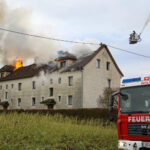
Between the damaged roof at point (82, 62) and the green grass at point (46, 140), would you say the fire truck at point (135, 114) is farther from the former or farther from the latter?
the damaged roof at point (82, 62)

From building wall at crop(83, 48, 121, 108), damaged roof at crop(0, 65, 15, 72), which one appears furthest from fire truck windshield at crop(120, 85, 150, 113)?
damaged roof at crop(0, 65, 15, 72)

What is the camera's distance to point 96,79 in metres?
38.6

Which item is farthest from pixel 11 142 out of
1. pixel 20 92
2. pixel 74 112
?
pixel 20 92

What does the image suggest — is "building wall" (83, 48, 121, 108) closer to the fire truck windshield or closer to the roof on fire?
the roof on fire

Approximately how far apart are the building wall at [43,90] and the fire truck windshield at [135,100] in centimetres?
2643

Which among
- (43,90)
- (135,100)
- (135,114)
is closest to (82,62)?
(43,90)

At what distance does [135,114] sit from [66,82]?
2970 cm

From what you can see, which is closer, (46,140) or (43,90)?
(46,140)

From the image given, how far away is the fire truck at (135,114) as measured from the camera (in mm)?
8883

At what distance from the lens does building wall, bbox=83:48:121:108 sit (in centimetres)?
3672

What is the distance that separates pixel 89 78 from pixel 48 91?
7701 mm

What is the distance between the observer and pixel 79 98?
36406 mm

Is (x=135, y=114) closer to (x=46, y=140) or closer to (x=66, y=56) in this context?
(x=46, y=140)

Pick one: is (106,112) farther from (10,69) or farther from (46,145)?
(10,69)
